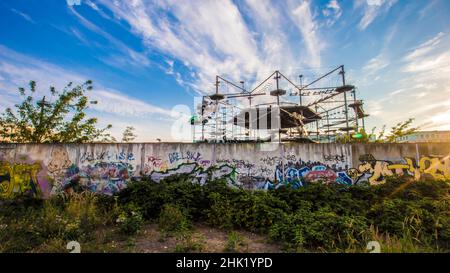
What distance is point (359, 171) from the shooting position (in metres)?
8.85

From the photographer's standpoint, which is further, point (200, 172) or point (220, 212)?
point (200, 172)

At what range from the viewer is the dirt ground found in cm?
479

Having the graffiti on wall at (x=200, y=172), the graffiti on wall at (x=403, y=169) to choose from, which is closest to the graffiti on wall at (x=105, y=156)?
the graffiti on wall at (x=200, y=172)

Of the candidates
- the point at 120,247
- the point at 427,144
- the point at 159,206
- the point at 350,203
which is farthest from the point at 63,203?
the point at 427,144

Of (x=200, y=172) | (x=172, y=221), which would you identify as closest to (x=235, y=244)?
(x=172, y=221)

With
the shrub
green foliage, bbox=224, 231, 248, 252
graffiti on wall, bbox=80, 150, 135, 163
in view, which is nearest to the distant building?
the shrub

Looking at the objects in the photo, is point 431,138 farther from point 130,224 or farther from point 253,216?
point 130,224

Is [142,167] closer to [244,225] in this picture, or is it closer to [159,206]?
[159,206]

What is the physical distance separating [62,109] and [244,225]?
12444 millimetres

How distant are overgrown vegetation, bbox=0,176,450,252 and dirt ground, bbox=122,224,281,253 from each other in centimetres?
6

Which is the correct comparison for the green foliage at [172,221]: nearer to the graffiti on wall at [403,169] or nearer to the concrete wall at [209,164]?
the concrete wall at [209,164]

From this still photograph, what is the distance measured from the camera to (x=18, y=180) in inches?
362

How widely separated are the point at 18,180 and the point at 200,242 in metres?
9.13

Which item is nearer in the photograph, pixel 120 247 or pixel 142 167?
pixel 120 247
